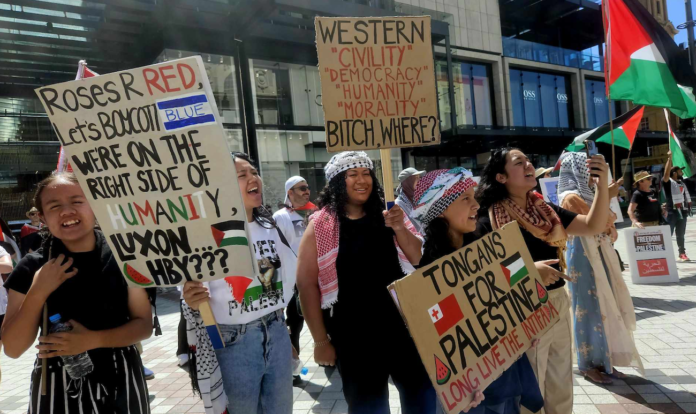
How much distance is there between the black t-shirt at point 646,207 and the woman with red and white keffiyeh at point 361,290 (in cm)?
727

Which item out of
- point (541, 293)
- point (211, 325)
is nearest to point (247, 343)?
point (211, 325)

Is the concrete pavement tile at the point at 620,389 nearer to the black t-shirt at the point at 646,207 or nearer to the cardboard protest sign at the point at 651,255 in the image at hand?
the cardboard protest sign at the point at 651,255

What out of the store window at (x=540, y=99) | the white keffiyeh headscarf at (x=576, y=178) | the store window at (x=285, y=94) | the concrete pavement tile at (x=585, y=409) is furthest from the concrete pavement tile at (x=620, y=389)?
the store window at (x=540, y=99)

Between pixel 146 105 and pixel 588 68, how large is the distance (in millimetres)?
28961

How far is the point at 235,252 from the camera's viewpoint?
1.82 meters

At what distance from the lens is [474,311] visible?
1880mm

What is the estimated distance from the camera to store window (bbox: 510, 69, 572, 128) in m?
22.7

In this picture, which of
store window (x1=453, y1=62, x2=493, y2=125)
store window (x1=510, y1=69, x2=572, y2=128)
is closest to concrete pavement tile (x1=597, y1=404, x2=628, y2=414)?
store window (x1=453, y1=62, x2=493, y2=125)

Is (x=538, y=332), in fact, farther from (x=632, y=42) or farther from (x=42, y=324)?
(x=632, y=42)

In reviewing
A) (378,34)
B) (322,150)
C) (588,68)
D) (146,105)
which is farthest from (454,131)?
(146,105)

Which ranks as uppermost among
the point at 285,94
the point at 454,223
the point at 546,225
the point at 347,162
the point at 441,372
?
the point at 285,94

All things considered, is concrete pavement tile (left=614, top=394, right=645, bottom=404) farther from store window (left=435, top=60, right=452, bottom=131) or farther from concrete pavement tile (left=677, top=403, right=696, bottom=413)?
store window (left=435, top=60, right=452, bottom=131)

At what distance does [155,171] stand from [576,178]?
341 centimetres

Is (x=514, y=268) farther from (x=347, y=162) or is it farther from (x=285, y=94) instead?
(x=285, y=94)
